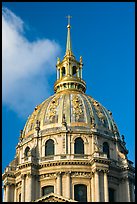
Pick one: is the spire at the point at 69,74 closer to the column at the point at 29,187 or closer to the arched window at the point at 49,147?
the arched window at the point at 49,147

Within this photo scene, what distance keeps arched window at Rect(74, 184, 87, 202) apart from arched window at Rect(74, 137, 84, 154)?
561 centimetres

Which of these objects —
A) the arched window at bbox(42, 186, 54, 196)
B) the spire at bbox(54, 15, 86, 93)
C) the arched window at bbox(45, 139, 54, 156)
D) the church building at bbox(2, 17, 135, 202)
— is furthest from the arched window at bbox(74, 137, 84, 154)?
the spire at bbox(54, 15, 86, 93)

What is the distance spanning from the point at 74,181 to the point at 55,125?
10536 millimetres

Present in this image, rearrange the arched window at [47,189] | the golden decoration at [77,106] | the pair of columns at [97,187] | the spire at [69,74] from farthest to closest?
the spire at [69,74] < the golden decoration at [77,106] < the arched window at [47,189] < the pair of columns at [97,187]

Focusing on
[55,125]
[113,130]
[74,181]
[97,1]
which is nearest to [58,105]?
[55,125]

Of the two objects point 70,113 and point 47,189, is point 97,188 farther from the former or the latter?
point 70,113

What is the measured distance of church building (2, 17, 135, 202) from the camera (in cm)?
6975

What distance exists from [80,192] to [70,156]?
5461mm

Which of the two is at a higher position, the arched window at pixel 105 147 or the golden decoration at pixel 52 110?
the golden decoration at pixel 52 110

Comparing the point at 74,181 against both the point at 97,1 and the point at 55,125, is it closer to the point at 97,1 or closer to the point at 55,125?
the point at 55,125

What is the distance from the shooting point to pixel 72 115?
254 ft

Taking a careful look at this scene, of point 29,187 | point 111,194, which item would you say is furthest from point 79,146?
point 29,187

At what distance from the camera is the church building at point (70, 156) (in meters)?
69.8

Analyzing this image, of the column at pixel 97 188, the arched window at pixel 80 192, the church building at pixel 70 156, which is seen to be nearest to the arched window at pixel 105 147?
the church building at pixel 70 156
